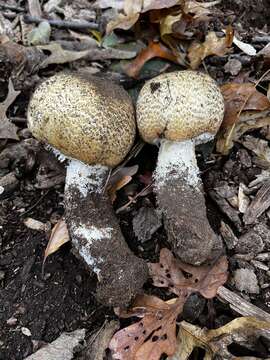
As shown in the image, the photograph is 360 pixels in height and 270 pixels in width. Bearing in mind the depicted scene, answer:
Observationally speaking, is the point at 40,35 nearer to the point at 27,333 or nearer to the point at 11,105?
the point at 11,105

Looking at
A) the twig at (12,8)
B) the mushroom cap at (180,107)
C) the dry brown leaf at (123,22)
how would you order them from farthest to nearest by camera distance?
the twig at (12,8), the dry brown leaf at (123,22), the mushroom cap at (180,107)

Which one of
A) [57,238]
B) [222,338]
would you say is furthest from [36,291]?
[222,338]

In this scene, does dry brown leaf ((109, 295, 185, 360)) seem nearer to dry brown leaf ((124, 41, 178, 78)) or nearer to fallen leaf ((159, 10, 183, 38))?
dry brown leaf ((124, 41, 178, 78))

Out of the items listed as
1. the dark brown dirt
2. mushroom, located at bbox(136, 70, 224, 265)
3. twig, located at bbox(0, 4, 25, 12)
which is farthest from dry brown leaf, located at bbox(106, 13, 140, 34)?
the dark brown dirt

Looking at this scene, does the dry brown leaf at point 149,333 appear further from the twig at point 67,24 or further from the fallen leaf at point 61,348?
the twig at point 67,24

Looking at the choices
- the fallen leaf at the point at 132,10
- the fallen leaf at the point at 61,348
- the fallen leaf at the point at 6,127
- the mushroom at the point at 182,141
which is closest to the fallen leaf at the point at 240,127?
the mushroom at the point at 182,141
